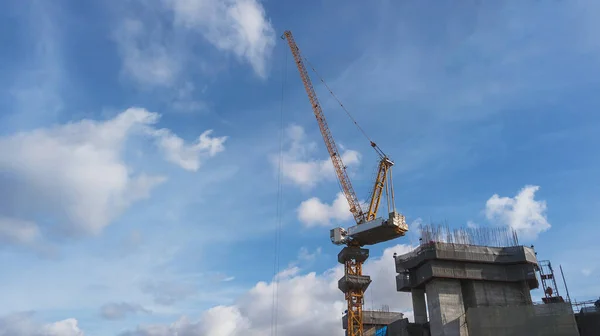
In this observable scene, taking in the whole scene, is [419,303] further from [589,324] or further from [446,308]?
[589,324]

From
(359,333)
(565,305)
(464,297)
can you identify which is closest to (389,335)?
(359,333)

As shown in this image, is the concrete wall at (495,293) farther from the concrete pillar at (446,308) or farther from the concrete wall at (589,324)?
the concrete wall at (589,324)

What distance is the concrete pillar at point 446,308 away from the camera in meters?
66.2

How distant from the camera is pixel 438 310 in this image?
6888cm

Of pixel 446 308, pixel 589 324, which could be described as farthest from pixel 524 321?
pixel 446 308

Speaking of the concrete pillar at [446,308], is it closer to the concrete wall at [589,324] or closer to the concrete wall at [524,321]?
the concrete wall at [524,321]

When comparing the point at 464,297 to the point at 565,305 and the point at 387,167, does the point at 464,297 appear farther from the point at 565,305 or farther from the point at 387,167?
the point at 387,167

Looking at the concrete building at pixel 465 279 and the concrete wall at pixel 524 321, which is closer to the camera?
the concrete wall at pixel 524 321

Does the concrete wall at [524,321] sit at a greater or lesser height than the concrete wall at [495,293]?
lesser

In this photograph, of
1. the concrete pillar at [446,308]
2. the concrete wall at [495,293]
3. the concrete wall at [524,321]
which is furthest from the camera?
the concrete wall at [495,293]

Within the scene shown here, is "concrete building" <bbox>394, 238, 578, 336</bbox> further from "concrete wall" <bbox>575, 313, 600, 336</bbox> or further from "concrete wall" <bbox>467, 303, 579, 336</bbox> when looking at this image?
"concrete wall" <bbox>575, 313, 600, 336</bbox>

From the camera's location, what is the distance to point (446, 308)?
226 ft

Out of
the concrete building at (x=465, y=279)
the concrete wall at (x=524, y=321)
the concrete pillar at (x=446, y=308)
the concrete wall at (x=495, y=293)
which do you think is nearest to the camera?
the concrete wall at (x=524, y=321)

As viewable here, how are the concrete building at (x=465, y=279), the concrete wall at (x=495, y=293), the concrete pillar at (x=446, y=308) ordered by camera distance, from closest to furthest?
the concrete pillar at (x=446, y=308), the concrete building at (x=465, y=279), the concrete wall at (x=495, y=293)
